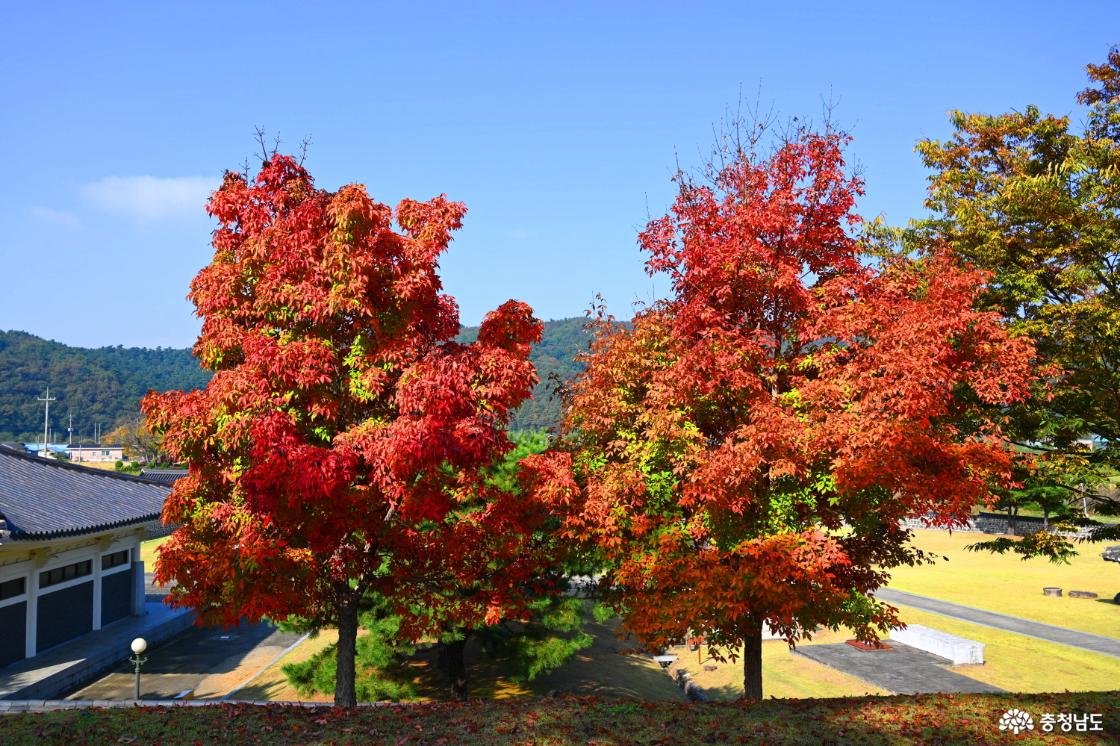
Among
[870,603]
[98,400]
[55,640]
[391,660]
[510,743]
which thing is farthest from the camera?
[98,400]

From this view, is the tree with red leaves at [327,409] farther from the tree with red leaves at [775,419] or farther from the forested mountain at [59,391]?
the forested mountain at [59,391]

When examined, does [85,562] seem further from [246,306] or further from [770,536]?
[770,536]

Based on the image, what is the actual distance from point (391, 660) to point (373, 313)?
9048 millimetres

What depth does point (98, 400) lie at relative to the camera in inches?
6147

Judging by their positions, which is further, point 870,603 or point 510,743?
point 870,603

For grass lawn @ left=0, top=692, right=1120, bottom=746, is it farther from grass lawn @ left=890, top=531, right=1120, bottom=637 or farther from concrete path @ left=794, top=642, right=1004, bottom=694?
grass lawn @ left=890, top=531, right=1120, bottom=637

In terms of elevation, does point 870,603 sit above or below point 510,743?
above

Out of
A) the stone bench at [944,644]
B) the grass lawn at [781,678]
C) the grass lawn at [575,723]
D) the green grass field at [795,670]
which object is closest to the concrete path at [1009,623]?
the green grass field at [795,670]

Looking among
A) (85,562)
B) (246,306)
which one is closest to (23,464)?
(85,562)

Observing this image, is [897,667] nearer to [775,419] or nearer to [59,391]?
[775,419]

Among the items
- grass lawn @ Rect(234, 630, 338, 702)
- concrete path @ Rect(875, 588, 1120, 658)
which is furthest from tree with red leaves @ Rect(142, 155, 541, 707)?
concrete path @ Rect(875, 588, 1120, 658)

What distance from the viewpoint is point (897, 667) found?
2266 cm

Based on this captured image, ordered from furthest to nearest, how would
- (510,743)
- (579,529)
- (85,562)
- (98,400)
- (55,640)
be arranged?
(98,400), (85,562), (55,640), (579,529), (510,743)

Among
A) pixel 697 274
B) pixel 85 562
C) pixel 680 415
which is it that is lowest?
pixel 85 562
